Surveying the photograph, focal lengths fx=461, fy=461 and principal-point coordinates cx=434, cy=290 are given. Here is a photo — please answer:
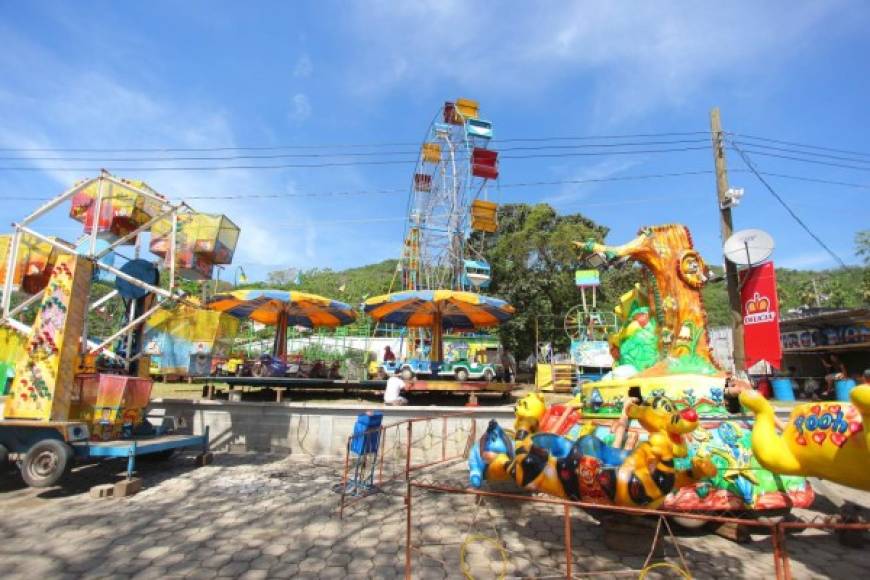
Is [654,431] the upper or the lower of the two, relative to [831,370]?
lower

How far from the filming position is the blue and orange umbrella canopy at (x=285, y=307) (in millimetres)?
12414

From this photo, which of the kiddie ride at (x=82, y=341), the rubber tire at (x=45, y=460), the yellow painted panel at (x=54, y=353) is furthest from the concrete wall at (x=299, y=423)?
the rubber tire at (x=45, y=460)

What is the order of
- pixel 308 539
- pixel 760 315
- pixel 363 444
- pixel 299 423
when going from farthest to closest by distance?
pixel 299 423 < pixel 760 315 < pixel 363 444 < pixel 308 539

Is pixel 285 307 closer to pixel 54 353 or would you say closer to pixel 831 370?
pixel 54 353

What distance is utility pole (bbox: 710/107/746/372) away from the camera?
970cm

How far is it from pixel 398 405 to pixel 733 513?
21.3 ft

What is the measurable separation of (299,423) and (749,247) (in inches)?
389

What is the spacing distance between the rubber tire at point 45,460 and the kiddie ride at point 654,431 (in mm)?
5651

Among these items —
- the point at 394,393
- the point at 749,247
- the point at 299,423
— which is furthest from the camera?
the point at 394,393

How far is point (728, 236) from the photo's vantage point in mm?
10016

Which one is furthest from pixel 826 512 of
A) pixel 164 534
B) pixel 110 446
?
pixel 110 446

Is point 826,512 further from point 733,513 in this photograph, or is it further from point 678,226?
point 678,226

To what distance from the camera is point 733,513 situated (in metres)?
5.36

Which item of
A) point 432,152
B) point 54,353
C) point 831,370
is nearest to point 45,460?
point 54,353
